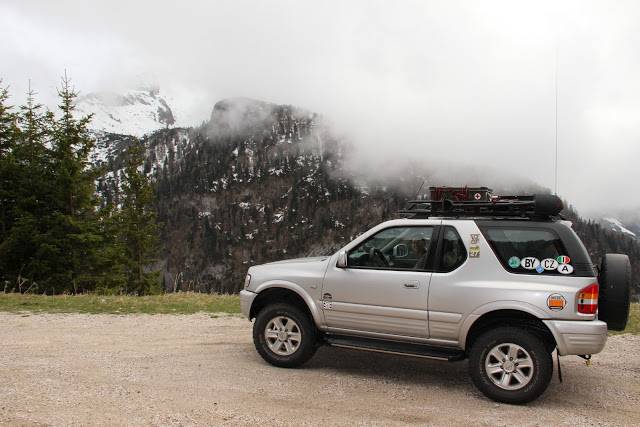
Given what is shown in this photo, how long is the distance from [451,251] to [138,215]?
32047 mm

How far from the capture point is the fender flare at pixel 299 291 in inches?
271

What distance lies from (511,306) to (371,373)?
7.08 ft

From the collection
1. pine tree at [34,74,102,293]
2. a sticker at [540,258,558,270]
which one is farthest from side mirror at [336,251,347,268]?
pine tree at [34,74,102,293]

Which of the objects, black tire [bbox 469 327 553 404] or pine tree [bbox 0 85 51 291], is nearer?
black tire [bbox 469 327 553 404]

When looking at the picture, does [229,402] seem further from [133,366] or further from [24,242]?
[24,242]

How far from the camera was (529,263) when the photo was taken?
587 cm

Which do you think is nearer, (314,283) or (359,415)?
(359,415)

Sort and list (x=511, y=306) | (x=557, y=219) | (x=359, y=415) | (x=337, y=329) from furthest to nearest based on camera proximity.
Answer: (x=337, y=329)
(x=557, y=219)
(x=511, y=306)
(x=359, y=415)

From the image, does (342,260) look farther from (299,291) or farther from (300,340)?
(300,340)

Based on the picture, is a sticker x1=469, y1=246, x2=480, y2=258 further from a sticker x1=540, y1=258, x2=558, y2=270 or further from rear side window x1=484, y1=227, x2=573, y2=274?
a sticker x1=540, y1=258, x2=558, y2=270

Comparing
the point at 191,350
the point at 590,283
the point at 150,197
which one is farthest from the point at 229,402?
the point at 150,197

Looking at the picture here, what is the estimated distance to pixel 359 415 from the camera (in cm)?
536

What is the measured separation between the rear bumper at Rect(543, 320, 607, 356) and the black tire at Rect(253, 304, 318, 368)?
9.57 feet

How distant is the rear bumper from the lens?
18.2 feet
